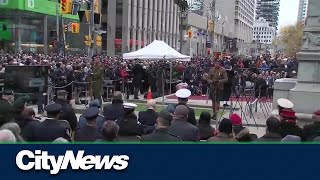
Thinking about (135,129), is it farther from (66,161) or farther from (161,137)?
(66,161)

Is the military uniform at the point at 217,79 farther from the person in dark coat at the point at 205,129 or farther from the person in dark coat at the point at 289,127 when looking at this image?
the person in dark coat at the point at 289,127

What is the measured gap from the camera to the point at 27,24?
174 ft

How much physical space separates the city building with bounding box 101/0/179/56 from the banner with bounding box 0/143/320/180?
67316mm

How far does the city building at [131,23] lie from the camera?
72.5m

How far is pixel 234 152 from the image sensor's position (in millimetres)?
4414

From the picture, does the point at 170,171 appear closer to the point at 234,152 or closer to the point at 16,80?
the point at 234,152

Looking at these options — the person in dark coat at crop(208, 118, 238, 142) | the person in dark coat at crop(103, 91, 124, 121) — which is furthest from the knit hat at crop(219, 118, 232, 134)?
the person in dark coat at crop(103, 91, 124, 121)

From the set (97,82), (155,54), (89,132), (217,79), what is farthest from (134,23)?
(89,132)

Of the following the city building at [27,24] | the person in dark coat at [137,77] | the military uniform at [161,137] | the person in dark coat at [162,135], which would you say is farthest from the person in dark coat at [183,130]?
the city building at [27,24]

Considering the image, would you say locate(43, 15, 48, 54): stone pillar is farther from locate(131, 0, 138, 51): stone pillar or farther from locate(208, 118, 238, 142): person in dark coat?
locate(208, 118, 238, 142): person in dark coat

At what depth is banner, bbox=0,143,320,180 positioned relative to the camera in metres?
4.17

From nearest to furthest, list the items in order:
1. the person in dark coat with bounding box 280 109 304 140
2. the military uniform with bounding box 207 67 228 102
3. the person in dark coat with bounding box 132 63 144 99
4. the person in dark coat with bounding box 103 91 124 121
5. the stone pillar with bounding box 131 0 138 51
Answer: the person in dark coat with bounding box 280 109 304 140
the person in dark coat with bounding box 103 91 124 121
the military uniform with bounding box 207 67 228 102
the person in dark coat with bounding box 132 63 144 99
the stone pillar with bounding box 131 0 138 51

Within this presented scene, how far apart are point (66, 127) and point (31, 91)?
37.8ft

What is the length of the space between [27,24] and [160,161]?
5173 centimetres
